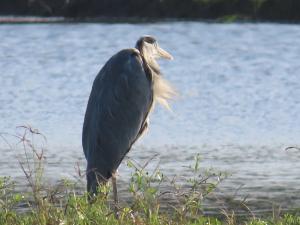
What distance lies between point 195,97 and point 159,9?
16.7 meters

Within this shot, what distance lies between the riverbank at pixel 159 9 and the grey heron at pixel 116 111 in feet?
64.6

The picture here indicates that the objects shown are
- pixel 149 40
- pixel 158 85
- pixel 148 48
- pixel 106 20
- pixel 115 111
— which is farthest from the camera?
pixel 106 20

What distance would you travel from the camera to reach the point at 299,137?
37.5ft

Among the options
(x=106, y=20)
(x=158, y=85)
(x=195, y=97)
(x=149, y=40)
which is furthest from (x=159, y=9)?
(x=158, y=85)

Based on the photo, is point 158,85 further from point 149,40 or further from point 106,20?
point 106,20

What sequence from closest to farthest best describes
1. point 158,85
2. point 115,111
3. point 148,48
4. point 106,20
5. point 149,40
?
1. point 115,111
2. point 158,85
3. point 148,48
4. point 149,40
5. point 106,20

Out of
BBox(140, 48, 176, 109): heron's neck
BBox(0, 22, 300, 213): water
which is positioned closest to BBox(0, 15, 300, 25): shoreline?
BBox(0, 22, 300, 213): water

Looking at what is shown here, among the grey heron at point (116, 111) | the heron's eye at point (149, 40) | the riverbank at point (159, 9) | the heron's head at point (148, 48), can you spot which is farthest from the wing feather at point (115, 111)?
the riverbank at point (159, 9)

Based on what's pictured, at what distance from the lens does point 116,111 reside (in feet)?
24.2

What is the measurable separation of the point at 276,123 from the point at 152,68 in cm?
473

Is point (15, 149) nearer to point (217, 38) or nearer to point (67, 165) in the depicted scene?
point (67, 165)

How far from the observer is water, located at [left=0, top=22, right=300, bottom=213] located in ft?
33.3

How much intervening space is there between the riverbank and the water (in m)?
1.54

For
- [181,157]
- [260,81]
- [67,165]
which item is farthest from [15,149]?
[260,81]
